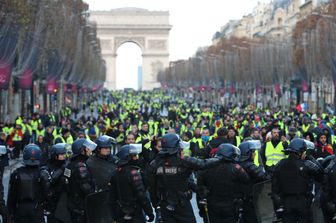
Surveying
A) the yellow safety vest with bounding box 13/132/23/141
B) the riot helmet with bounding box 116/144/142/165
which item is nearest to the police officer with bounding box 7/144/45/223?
the riot helmet with bounding box 116/144/142/165

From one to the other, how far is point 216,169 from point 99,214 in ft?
4.20

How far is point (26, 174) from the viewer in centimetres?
1157

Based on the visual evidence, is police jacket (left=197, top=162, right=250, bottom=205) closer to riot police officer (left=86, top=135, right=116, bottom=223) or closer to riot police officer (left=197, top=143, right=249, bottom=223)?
riot police officer (left=197, top=143, right=249, bottom=223)

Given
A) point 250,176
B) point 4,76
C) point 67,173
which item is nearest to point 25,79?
point 4,76

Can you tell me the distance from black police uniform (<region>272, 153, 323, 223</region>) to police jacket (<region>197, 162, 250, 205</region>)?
56 cm

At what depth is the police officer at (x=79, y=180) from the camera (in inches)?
438

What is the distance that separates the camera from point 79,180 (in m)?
11.1

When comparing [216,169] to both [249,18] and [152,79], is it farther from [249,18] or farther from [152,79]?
[152,79]

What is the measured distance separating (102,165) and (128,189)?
0.48 meters

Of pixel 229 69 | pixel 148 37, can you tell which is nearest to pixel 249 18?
pixel 148 37

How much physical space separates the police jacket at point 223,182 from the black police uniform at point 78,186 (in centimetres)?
→ 118

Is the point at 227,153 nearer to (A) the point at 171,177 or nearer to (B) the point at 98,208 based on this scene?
(A) the point at 171,177

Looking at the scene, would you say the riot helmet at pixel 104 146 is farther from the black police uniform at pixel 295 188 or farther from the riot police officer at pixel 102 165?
the black police uniform at pixel 295 188

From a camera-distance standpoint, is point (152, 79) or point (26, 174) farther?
point (152, 79)
